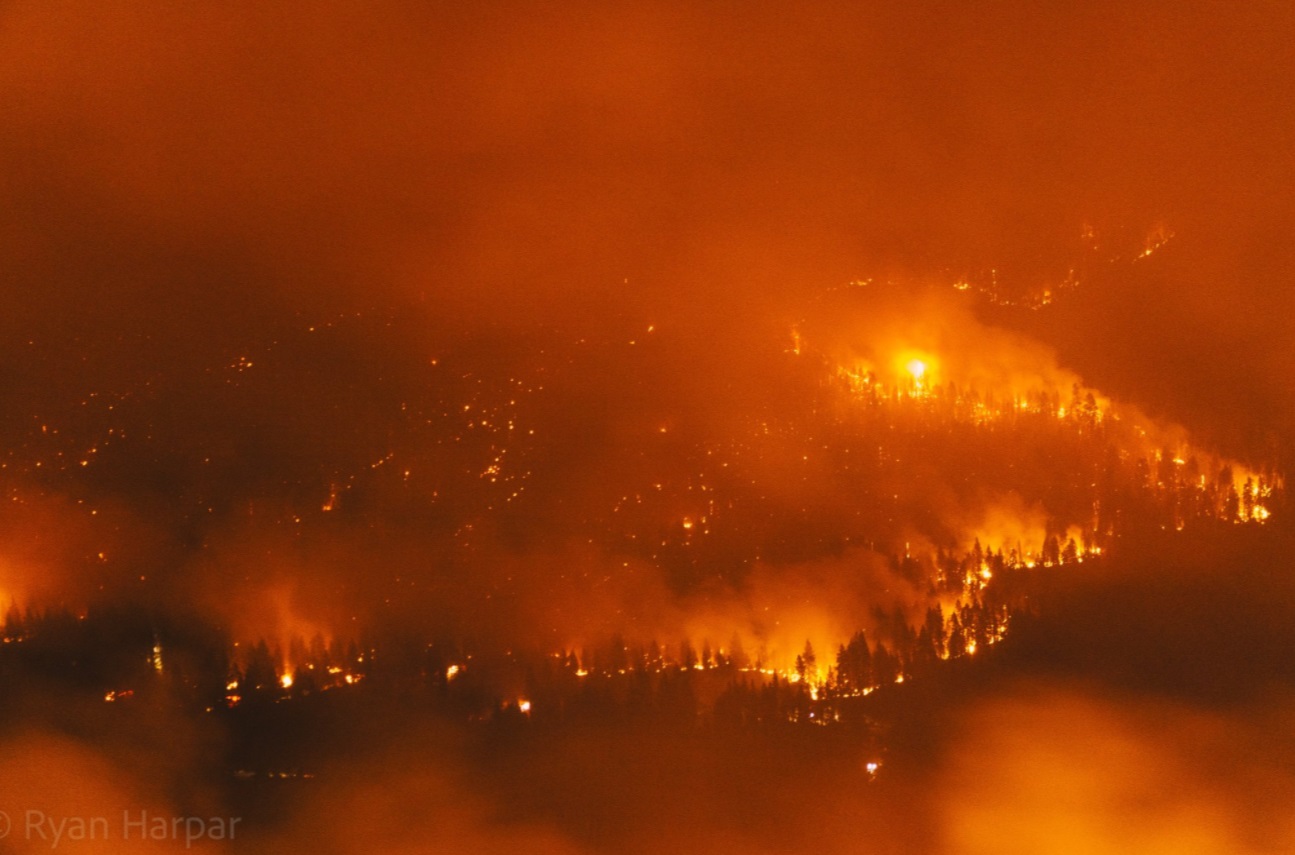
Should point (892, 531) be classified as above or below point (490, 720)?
above

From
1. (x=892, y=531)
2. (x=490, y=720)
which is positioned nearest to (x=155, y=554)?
(x=490, y=720)

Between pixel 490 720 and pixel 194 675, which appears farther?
pixel 194 675

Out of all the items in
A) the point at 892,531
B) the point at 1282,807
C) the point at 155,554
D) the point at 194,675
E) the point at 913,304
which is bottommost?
the point at 1282,807

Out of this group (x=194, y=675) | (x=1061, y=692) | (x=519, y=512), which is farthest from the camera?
(x=519, y=512)

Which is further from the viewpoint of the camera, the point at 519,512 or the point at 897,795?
the point at 519,512

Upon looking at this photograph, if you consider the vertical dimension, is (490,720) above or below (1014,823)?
above

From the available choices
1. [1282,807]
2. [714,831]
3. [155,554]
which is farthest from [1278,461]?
[155,554]

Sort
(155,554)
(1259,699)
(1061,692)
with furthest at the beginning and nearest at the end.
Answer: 1. (155,554)
2. (1061,692)
3. (1259,699)

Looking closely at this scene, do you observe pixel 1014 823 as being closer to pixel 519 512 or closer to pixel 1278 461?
pixel 519 512

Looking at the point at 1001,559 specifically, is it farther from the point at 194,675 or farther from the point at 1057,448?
the point at 194,675
